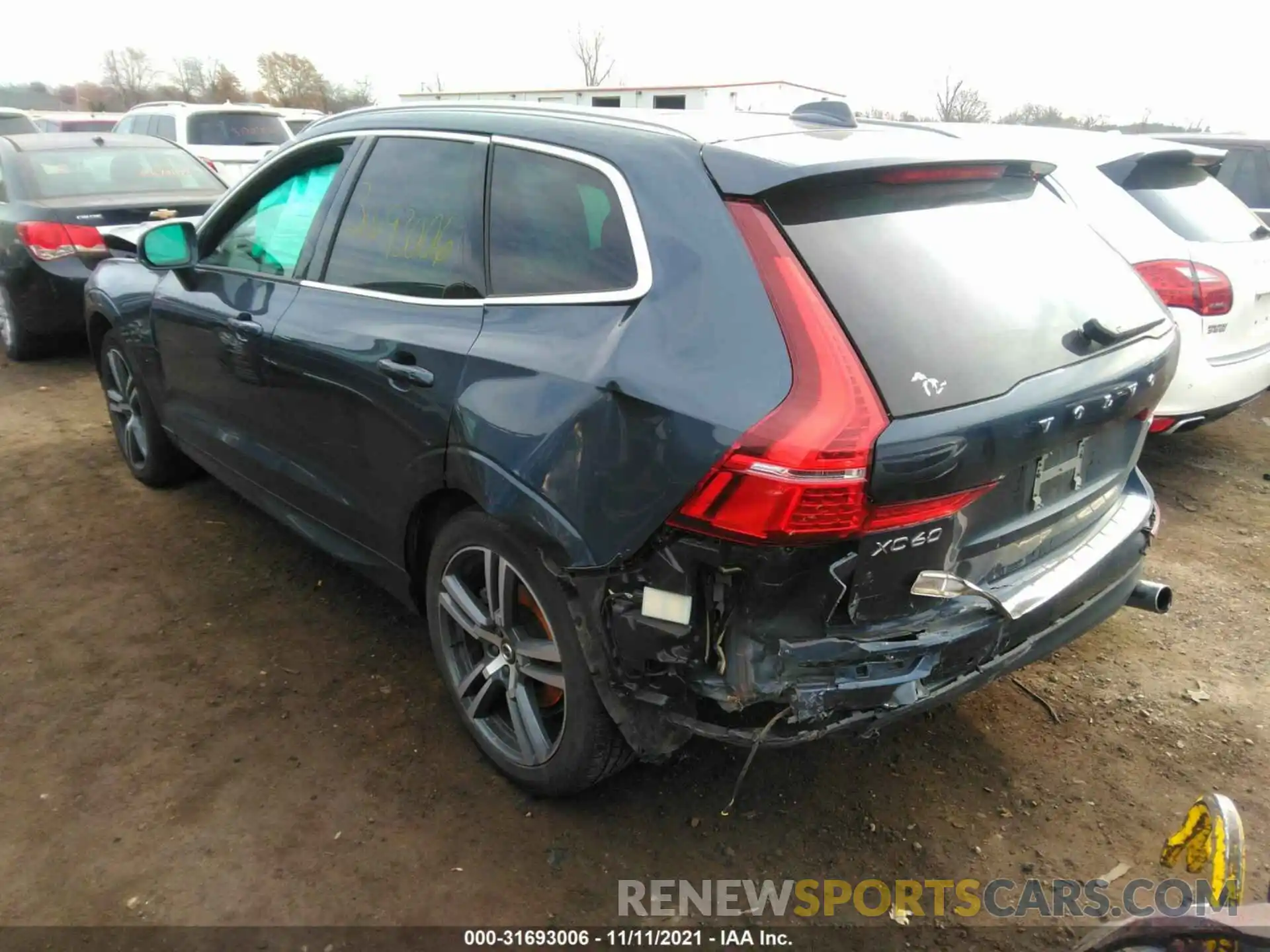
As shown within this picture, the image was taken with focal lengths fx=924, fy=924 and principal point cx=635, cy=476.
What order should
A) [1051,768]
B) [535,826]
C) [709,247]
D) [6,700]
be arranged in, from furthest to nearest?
[6,700] → [1051,768] → [535,826] → [709,247]

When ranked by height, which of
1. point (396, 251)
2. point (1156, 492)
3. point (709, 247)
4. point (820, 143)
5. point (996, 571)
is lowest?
point (1156, 492)

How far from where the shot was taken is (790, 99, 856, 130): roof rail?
2699mm

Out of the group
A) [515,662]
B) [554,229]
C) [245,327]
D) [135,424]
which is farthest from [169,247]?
[515,662]

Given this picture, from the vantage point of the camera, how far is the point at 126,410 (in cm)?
490

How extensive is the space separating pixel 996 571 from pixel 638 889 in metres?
1.23

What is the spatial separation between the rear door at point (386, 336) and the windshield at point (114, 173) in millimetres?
5099

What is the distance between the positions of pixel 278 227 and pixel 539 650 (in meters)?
2.04

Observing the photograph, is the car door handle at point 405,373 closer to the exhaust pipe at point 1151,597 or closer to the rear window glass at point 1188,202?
the exhaust pipe at point 1151,597

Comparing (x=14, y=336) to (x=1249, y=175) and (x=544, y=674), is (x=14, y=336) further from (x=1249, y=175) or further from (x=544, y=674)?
(x=1249, y=175)

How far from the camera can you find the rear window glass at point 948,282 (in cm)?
202

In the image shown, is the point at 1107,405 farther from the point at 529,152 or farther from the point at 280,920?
the point at 280,920

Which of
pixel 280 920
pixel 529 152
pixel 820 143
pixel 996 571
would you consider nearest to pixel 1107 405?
pixel 996 571

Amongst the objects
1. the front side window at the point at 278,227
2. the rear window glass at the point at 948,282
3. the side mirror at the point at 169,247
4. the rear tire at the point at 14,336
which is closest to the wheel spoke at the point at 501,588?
the rear window glass at the point at 948,282

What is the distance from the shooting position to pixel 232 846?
8.31 feet
